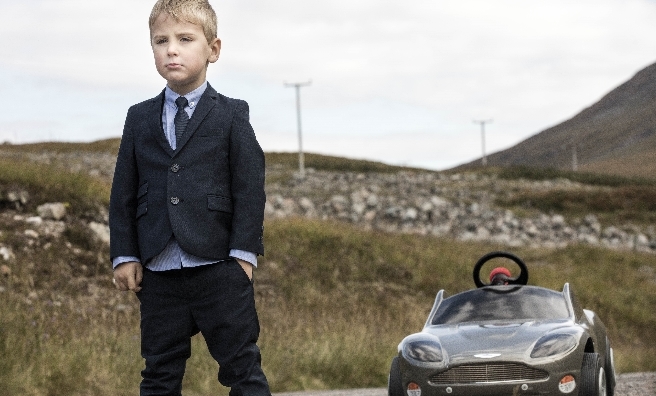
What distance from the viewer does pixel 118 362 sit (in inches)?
399

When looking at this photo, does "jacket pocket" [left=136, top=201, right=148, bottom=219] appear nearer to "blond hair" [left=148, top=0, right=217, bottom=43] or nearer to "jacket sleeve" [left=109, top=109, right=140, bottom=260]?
"jacket sleeve" [left=109, top=109, right=140, bottom=260]

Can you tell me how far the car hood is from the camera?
7750mm

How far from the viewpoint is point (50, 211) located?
1970cm

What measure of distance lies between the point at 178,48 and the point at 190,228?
0.76 meters

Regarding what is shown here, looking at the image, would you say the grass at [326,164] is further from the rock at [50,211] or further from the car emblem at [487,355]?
the car emblem at [487,355]

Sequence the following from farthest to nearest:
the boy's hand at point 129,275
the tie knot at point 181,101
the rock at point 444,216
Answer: the rock at point 444,216, the tie knot at point 181,101, the boy's hand at point 129,275

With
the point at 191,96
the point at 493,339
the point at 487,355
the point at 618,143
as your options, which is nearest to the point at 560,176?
the point at 493,339

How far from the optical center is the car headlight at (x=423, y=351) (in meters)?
7.89

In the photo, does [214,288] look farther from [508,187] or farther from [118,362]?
[508,187]

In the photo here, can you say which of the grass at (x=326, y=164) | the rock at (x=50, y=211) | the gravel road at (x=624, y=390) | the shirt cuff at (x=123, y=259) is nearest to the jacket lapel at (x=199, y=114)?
the shirt cuff at (x=123, y=259)

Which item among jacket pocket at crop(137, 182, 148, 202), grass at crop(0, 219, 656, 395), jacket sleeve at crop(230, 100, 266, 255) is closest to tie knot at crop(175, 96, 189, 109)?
jacket sleeve at crop(230, 100, 266, 255)

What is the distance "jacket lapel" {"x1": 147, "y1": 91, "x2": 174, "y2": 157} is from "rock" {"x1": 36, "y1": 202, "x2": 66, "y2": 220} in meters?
15.5

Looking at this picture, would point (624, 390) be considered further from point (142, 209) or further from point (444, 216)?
point (444, 216)

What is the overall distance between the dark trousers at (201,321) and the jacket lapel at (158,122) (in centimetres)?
56
